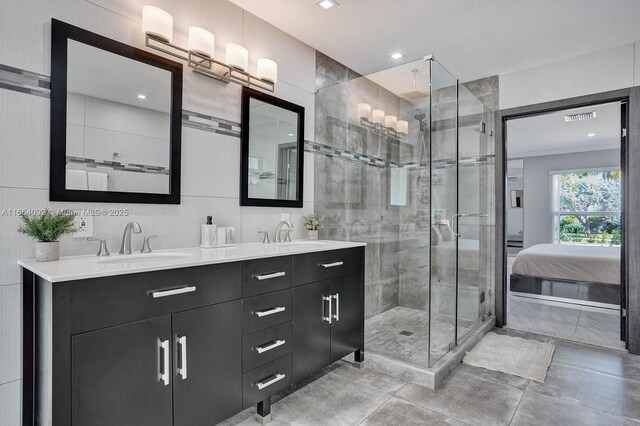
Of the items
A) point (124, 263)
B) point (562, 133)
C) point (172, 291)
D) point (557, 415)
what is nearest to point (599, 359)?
point (557, 415)

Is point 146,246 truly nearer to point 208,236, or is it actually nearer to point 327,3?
point 208,236

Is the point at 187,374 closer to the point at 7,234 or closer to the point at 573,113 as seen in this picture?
the point at 7,234

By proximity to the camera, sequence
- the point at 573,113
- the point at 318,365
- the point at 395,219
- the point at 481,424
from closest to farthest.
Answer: the point at 481,424 < the point at 318,365 < the point at 395,219 < the point at 573,113

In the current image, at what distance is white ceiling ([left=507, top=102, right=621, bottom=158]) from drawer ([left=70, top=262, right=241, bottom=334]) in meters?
4.03

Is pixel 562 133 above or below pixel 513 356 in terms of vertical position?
above

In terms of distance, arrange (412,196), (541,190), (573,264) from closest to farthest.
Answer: (412,196) < (573,264) < (541,190)

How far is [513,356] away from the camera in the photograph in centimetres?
281

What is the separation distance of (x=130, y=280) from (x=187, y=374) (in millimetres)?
507

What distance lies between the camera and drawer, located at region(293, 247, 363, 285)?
212 cm

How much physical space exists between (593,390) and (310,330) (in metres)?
1.90

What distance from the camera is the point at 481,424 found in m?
1.90

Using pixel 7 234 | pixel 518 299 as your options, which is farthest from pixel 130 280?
pixel 518 299

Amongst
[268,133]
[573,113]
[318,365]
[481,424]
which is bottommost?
[481,424]

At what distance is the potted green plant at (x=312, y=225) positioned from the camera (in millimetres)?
2883
